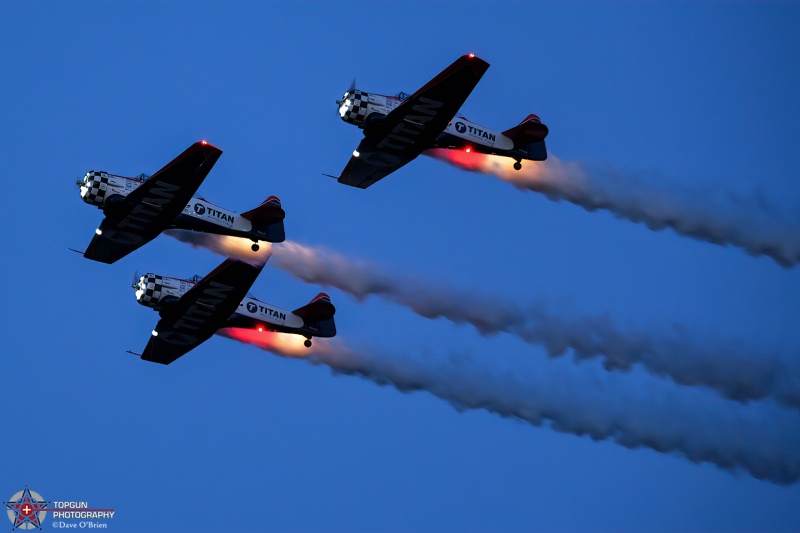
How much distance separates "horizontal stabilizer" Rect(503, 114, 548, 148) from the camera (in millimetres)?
73062

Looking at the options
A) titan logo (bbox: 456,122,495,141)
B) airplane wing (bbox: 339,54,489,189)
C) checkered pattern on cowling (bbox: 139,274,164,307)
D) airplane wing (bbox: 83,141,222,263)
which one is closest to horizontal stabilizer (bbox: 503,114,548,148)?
titan logo (bbox: 456,122,495,141)

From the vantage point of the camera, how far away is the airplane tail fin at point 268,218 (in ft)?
233

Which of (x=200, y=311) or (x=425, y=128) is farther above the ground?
(x=425, y=128)

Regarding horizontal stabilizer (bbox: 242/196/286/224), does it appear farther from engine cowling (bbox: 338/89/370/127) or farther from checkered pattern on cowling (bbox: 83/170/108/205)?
checkered pattern on cowling (bbox: 83/170/108/205)

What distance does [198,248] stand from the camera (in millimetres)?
72062

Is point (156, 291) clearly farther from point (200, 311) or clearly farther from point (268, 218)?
point (268, 218)

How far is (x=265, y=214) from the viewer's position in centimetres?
7106

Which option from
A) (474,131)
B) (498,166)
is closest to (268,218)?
(474,131)

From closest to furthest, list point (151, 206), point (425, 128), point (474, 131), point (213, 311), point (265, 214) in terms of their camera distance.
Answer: point (151, 206), point (425, 128), point (213, 311), point (265, 214), point (474, 131)

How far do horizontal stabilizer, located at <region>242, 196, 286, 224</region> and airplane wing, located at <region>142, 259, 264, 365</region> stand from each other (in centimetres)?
340

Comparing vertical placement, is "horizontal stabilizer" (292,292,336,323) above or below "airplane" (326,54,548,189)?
below

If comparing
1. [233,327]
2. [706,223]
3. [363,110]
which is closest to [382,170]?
[363,110]

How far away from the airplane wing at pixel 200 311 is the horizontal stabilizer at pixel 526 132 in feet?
37.6

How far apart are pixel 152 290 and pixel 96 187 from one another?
4.22 m
